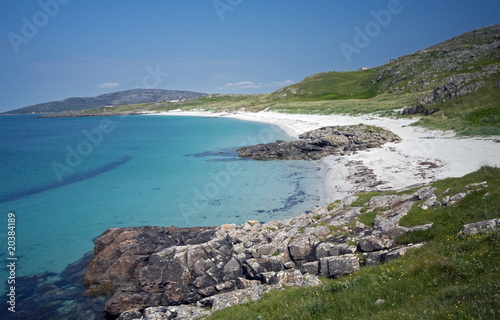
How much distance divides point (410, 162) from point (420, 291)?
95.0ft

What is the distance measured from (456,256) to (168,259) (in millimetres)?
14384

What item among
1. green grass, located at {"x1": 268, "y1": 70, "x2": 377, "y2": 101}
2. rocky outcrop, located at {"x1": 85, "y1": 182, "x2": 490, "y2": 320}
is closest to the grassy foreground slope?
rocky outcrop, located at {"x1": 85, "y1": 182, "x2": 490, "y2": 320}

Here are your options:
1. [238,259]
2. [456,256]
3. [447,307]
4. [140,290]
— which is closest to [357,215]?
[238,259]

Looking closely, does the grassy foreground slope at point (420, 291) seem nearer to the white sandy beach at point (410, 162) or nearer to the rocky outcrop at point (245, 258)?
the rocky outcrop at point (245, 258)

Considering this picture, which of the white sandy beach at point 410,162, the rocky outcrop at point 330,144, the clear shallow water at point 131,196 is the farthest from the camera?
the rocky outcrop at point 330,144

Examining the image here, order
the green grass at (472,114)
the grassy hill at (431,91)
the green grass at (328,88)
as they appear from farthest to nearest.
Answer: the green grass at (328,88), the grassy hill at (431,91), the green grass at (472,114)

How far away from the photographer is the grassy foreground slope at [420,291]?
7078 millimetres

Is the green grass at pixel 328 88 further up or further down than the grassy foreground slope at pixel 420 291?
further up

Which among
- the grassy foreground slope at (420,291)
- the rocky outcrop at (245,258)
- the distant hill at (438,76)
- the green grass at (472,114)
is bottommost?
the rocky outcrop at (245,258)

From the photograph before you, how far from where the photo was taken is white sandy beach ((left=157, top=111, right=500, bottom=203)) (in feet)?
92.7

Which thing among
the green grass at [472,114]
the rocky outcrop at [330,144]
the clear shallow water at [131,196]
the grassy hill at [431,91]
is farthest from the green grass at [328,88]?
the clear shallow water at [131,196]

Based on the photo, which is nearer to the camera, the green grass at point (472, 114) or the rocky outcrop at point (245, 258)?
the rocky outcrop at point (245, 258)

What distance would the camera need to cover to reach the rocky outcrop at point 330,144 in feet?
157

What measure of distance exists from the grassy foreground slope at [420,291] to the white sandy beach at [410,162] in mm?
16820
